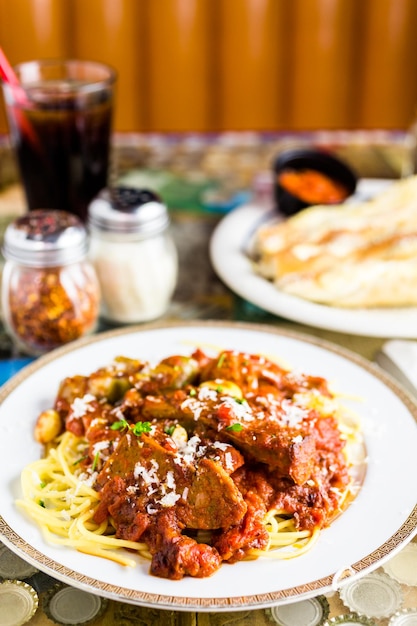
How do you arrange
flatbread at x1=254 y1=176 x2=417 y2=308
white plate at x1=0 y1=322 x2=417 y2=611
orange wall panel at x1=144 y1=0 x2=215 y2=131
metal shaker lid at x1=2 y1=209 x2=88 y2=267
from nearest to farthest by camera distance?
1. white plate at x1=0 y1=322 x2=417 y2=611
2. metal shaker lid at x1=2 y1=209 x2=88 y2=267
3. flatbread at x1=254 y1=176 x2=417 y2=308
4. orange wall panel at x1=144 y1=0 x2=215 y2=131

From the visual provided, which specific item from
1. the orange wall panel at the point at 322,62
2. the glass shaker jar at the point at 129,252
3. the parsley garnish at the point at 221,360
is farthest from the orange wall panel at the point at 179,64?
the parsley garnish at the point at 221,360

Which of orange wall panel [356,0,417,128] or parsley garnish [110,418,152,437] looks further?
orange wall panel [356,0,417,128]

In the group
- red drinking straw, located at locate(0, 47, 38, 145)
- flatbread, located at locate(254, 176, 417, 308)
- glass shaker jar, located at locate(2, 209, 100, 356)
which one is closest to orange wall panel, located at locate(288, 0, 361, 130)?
flatbread, located at locate(254, 176, 417, 308)

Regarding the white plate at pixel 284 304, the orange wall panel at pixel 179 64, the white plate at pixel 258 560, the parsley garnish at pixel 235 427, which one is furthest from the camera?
the orange wall panel at pixel 179 64

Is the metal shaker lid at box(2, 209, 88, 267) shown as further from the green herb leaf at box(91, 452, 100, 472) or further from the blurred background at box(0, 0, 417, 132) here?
the blurred background at box(0, 0, 417, 132)

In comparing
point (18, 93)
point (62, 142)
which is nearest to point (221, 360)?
point (62, 142)

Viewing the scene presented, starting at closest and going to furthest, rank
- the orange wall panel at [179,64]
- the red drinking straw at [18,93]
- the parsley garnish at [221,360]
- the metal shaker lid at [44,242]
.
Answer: the parsley garnish at [221,360], the metal shaker lid at [44,242], the red drinking straw at [18,93], the orange wall panel at [179,64]

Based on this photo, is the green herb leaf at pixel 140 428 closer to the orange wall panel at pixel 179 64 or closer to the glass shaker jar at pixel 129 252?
the glass shaker jar at pixel 129 252
